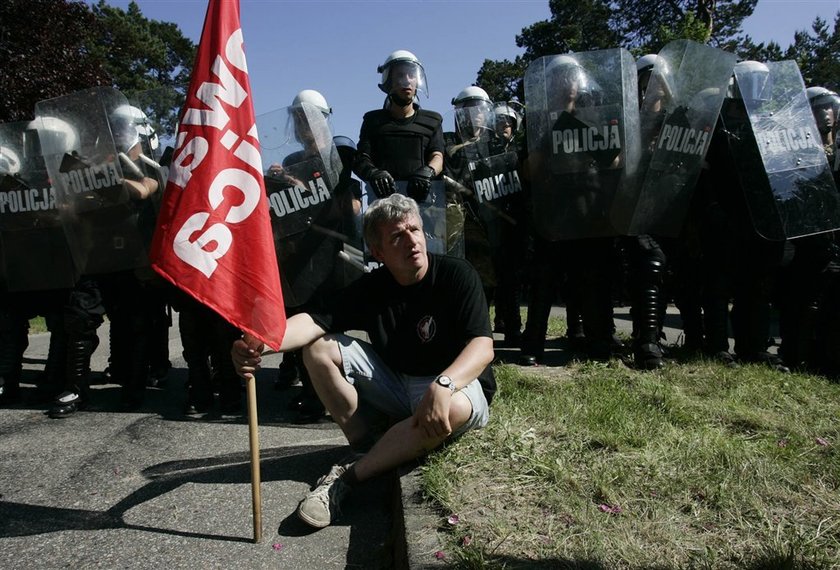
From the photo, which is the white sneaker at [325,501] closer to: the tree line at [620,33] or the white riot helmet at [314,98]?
the white riot helmet at [314,98]

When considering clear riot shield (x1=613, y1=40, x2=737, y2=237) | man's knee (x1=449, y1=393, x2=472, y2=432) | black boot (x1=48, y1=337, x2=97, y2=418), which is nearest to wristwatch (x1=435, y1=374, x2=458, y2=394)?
man's knee (x1=449, y1=393, x2=472, y2=432)

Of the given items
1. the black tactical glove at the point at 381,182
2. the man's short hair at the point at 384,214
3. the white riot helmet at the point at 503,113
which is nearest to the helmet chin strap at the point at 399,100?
the black tactical glove at the point at 381,182

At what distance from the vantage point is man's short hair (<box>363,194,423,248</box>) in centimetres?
287

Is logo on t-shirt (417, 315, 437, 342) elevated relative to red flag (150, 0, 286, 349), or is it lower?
lower

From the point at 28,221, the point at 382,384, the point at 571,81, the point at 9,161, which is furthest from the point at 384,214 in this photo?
the point at 9,161

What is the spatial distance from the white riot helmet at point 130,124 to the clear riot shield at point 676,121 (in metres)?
3.17

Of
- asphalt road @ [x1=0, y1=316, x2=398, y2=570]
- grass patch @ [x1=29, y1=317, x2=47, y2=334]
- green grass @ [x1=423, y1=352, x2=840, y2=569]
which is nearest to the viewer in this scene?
green grass @ [x1=423, y1=352, x2=840, y2=569]

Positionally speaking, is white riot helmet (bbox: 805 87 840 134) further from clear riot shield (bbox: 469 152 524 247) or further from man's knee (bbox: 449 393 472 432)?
man's knee (bbox: 449 393 472 432)

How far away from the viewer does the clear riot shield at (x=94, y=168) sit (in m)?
4.23

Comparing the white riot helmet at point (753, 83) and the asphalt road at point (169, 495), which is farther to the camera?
the white riot helmet at point (753, 83)

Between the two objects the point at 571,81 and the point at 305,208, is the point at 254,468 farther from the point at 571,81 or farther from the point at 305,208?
the point at 571,81

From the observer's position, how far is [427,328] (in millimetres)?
2943

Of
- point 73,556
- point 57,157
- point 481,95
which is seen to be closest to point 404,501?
point 73,556

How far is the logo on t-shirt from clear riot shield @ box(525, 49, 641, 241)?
6.32 ft
